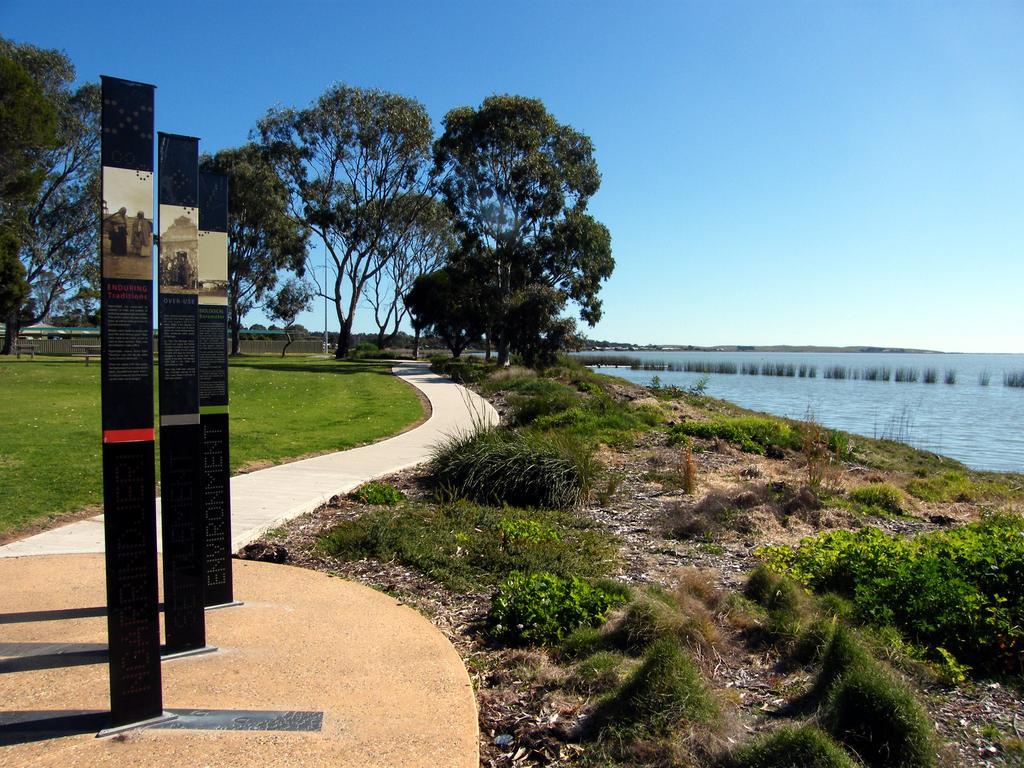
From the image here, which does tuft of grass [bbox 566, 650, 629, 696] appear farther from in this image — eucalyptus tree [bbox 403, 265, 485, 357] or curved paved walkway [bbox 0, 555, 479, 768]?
eucalyptus tree [bbox 403, 265, 485, 357]

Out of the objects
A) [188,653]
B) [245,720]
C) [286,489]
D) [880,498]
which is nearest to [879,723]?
[245,720]

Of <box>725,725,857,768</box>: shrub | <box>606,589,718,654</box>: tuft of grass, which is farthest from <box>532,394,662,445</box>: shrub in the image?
<box>725,725,857,768</box>: shrub

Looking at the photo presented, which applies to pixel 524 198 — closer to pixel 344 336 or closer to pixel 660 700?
pixel 344 336

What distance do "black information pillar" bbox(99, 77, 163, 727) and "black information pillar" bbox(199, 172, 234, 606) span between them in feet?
4.53

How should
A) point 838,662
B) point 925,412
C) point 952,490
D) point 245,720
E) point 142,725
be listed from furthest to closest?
point 925,412 → point 952,490 → point 838,662 → point 245,720 → point 142,725

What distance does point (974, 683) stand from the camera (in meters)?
4.08

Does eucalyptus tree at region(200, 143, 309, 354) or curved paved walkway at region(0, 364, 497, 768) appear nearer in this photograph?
curved paved walkway at region(0, 364, 497, 768)

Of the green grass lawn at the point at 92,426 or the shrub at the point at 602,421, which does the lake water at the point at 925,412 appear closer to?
the shrub at the point at 602,421

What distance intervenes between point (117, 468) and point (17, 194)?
3396cm

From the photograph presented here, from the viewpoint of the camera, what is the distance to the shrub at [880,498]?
8742 millimetres

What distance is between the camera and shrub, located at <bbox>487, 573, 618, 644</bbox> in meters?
4.56

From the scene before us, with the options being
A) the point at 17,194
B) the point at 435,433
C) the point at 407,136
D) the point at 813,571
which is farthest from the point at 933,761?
the point at 407,136

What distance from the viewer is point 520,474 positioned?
850 centimetres

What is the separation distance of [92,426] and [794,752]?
13466 millimetres
